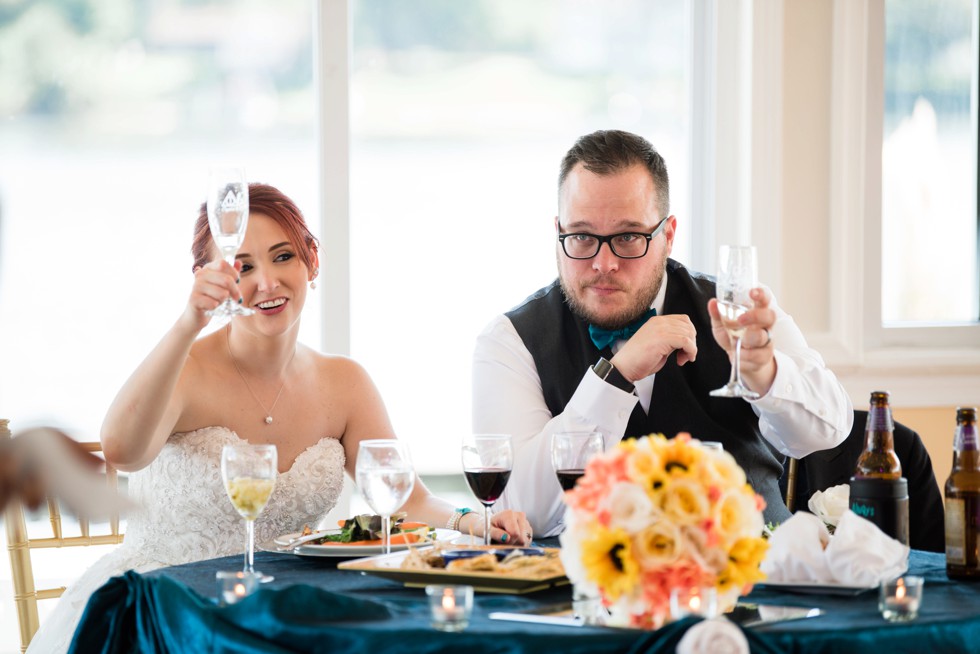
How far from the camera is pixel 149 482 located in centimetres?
264

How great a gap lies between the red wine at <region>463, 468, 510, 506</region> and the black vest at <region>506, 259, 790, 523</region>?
29.5 inches

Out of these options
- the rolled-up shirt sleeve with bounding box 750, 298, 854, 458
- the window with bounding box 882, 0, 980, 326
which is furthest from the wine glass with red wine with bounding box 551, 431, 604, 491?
the window with bounding box 882, 0, 980, 326

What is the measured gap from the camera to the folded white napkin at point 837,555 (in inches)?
61.4

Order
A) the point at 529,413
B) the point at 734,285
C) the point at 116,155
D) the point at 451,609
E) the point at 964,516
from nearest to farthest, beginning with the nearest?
the point at 451,609
the point at 964,516
the point at 734,285
the point at 529,413
the point at 116,155

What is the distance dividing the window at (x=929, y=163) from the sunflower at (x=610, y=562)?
10.2 feet

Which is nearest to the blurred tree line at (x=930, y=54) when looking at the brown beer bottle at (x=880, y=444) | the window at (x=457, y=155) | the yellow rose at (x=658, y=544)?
the window at (x=457, y=155)

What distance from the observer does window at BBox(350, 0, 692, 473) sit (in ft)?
13.2

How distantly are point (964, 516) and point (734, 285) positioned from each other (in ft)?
1.55

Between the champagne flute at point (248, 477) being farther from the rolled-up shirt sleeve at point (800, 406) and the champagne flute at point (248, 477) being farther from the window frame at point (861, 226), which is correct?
the window frame at point (861, 226)

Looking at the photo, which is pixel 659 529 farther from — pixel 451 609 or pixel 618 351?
pixel 618 351

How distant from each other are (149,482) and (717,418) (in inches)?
49.8

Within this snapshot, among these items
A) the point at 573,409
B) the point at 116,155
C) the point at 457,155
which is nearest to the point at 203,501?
the point at 573,409

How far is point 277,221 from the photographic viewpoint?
2639 mm

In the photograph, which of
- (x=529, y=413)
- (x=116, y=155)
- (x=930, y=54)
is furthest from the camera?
(x=930, y=54)
